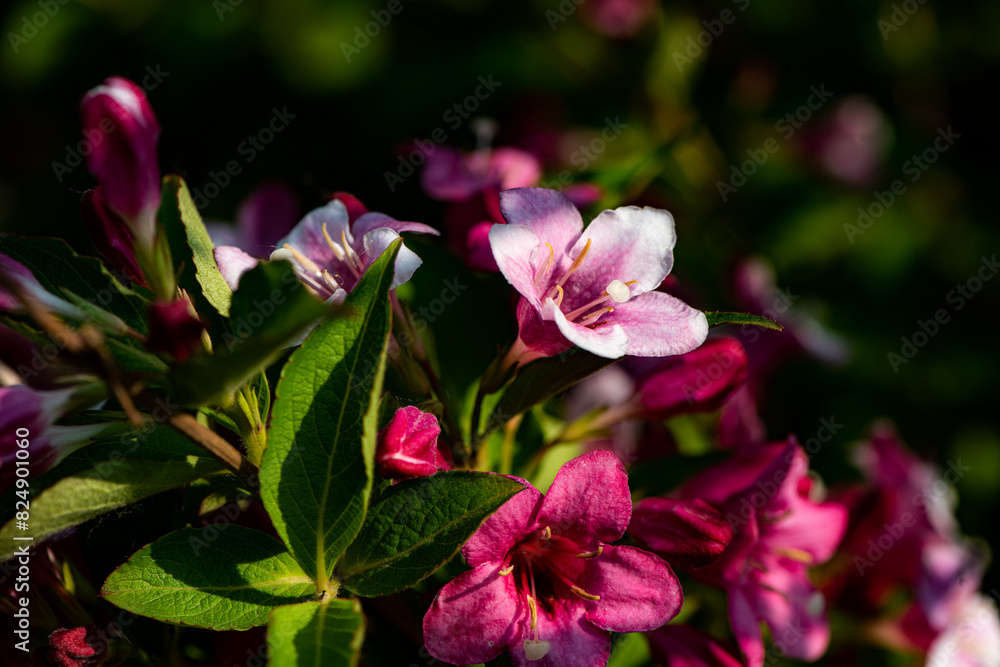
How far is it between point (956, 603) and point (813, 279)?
1.73m

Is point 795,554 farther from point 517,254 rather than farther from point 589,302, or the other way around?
point 517,254

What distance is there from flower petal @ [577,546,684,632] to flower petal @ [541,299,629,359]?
30 cm

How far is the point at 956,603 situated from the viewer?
1846mm

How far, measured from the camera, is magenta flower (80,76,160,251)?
92 centimetres

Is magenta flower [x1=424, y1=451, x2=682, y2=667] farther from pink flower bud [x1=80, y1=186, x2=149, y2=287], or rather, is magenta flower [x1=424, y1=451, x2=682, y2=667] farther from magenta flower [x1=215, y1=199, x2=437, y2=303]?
pink flower bud [x1=80, y1=186, x2=149, y2=287]

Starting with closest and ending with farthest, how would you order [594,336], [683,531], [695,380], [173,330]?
1. [173,330]
2. [594,336]
3. [683,531]
4. [695,380]

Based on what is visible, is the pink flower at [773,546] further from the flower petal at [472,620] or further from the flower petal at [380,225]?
the flower petal at [380,225]

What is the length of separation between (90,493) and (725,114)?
315 cm

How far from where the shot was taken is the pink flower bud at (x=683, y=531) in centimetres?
114

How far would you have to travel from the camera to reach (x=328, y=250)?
1.27m

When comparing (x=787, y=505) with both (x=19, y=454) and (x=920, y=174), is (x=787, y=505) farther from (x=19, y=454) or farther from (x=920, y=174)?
(x=920, y=174)

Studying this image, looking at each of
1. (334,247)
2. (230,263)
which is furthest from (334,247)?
(230,263)

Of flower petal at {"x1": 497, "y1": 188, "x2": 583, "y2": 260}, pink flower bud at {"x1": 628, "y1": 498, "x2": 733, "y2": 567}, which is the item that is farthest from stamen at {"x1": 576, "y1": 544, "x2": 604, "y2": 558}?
flower petal at {"x1": 497, "y1": 188, "x2": 583, "y2": 260}

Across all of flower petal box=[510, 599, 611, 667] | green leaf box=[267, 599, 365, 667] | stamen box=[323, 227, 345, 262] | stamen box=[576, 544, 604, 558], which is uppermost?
stamen box=[323, 227, 345, 262]
